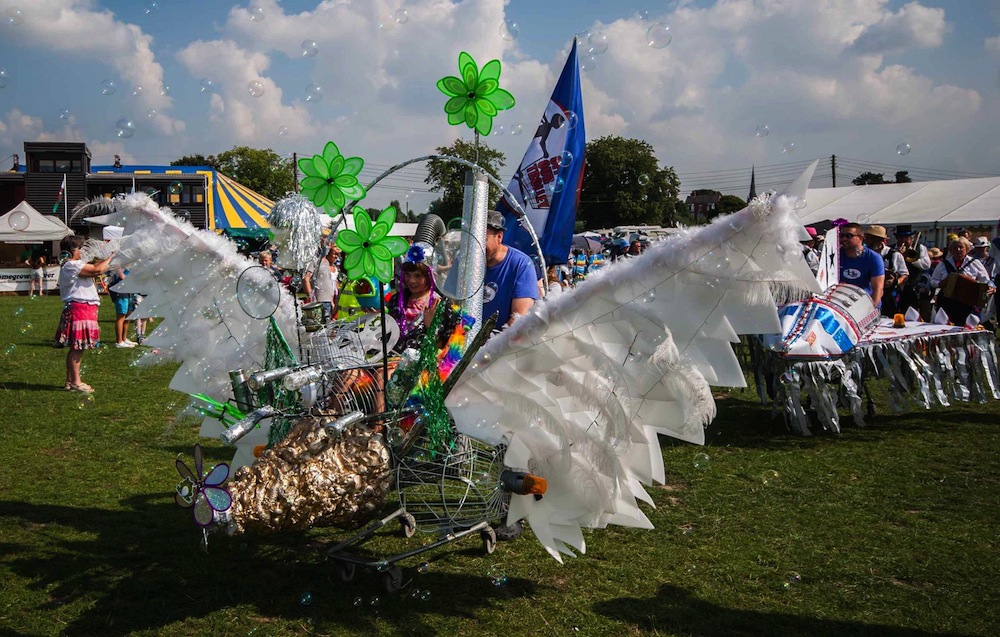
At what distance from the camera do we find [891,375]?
6223 mm

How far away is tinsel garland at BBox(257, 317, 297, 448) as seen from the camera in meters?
3.21

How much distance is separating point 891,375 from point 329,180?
5.17 meters

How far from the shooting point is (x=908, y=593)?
10.9ft


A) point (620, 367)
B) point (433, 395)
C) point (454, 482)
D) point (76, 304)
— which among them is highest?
point (76, 304)

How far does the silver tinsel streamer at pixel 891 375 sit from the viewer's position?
595 centimetres

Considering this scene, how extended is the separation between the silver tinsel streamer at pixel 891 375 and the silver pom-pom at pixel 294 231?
4.16m

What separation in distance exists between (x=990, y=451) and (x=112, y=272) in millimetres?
6207

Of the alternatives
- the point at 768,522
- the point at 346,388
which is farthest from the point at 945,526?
the point at 346,388

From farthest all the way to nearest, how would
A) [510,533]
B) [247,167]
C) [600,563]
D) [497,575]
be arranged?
1. [247,167]
2. [510,533]
3. [600,563]
4. [497,575]

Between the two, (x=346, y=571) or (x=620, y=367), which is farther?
(x=346, y=571)

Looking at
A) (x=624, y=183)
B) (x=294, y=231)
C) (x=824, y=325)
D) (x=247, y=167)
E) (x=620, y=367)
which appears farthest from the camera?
(x=247, y=167)

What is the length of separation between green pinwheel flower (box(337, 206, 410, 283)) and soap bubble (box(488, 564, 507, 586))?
1.56m

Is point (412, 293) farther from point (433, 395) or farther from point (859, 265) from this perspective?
point (859, 265)

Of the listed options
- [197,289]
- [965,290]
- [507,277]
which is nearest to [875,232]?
[965,290]
